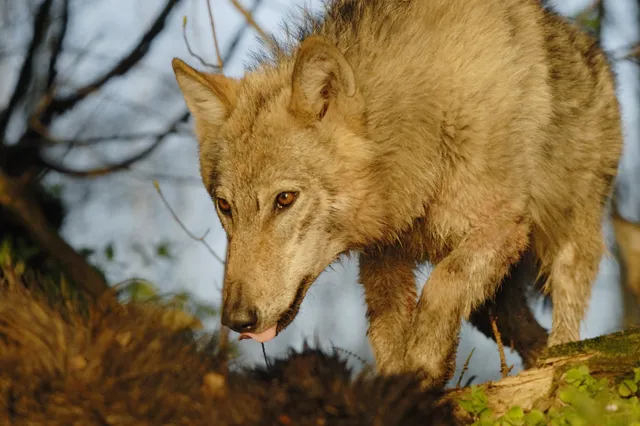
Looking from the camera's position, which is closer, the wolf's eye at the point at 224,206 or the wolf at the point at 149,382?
the wolf at the point at 149,382

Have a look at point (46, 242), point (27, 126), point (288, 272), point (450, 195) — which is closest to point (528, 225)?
point (450, 195)

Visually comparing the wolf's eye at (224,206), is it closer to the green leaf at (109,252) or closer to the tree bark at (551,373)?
the tree bark at (551,373)

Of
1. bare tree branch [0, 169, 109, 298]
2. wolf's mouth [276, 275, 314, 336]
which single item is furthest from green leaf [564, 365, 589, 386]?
bare tree branch [0, 169, 109, 298]

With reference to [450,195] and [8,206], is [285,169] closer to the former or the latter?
[450,195]

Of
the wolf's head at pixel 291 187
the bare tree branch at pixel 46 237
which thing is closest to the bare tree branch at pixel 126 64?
the bare tree branch at pixel 46 237

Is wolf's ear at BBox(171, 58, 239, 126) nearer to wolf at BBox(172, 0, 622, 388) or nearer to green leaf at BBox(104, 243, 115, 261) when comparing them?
wolf at BBox(172, 0, 622, 388)

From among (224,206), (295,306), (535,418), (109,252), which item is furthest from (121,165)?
(535,418)

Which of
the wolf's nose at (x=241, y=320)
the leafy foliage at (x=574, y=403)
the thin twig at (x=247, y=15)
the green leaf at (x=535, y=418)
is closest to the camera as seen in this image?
the leafy foliage at (x=574, y=403)

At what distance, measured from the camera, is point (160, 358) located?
9.34ft

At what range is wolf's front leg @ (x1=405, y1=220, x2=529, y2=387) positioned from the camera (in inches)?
164

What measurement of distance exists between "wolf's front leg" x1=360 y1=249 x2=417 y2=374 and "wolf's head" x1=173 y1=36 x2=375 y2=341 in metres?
0.74

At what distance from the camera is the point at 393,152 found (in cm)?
430

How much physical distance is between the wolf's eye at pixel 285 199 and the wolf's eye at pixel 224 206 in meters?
0.30

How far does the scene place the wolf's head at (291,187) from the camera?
4.00 meters
